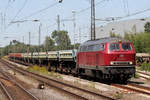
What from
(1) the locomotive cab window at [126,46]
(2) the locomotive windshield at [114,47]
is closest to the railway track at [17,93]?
(2) the locomotive windshield at [114,47]

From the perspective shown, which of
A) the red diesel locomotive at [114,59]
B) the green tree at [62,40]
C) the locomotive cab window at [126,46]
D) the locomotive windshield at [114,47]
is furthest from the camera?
the green tree at [62,40]

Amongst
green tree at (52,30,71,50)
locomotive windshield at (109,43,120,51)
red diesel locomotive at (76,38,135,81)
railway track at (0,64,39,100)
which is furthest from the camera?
green tree at (52,30,71,50)

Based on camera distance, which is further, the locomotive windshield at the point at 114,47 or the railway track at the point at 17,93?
the locomotive windshield at the point at 114,47

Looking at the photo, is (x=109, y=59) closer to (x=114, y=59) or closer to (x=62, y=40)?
(x=114, y=59)

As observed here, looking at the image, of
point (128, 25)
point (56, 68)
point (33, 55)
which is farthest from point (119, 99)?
point (128, 25)

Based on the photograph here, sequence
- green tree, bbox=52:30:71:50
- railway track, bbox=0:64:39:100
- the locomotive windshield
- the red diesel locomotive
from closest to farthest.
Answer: railway track, bbox=0:64:39:100 → the red diesel locomotive → the locomotive windshield → green tree, bbox=52:30:71:50

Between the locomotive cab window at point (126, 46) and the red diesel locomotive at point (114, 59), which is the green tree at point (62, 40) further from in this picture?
the locomotive cab window at point (126, 46)

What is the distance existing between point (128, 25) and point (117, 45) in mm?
70157

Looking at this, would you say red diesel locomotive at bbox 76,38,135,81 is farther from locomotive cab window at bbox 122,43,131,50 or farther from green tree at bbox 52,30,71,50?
green tree at bbox 52,30,71,50

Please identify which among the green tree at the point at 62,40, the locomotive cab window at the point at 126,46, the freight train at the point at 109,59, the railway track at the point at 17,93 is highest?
the green tree at the point at 62,40

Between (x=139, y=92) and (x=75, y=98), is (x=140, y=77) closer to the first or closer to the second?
(x=139, y=92)

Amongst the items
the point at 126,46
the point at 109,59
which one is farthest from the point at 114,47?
the point at 109,59

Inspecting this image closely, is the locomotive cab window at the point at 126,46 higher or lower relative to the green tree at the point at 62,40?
lower

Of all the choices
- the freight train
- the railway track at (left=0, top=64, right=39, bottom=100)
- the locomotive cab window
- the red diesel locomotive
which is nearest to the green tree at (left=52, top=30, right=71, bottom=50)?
the freight train
